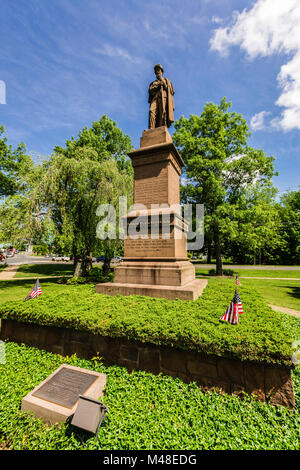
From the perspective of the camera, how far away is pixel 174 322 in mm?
3533

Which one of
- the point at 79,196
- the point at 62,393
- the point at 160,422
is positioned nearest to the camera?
the point at 160,422

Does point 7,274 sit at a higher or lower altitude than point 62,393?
lower

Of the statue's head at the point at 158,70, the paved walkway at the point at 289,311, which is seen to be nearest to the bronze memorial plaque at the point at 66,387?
the paved walkway at the point at 289,311

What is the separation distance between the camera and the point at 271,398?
2.81 meters

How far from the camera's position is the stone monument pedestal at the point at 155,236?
559 centimetres

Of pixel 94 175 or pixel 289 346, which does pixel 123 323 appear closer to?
pixel 289 346

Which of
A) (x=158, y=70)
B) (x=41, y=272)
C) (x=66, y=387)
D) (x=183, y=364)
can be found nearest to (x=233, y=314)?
(x=183, y=364)

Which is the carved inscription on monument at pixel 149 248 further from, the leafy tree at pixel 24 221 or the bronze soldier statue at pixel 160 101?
the leafy tree at pixel 24 221

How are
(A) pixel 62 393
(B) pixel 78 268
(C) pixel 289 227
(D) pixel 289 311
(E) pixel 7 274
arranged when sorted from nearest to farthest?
(A) pixel 62 393 < (D) pixel 289 311 < (B) pixel 78 268 < (E) pixel 7 274 < (C) pixel 289 227

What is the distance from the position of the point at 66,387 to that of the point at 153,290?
114 inches

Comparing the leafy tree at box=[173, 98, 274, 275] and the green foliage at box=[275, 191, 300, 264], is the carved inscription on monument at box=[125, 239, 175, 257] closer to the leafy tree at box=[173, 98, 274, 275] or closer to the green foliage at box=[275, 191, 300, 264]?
the leafy tree at box=[173, 98, 274, 275]

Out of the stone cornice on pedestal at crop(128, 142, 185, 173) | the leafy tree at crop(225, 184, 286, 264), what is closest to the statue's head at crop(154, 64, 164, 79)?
the stone cornice on pedestal at crop(128, 142, 185, 173)

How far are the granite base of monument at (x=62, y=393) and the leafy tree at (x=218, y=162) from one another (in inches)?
587

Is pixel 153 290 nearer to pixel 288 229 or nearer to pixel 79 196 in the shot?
pixel 79 196
